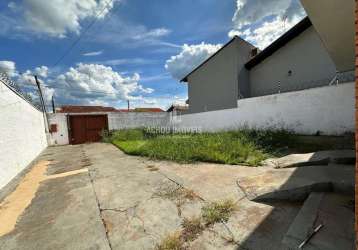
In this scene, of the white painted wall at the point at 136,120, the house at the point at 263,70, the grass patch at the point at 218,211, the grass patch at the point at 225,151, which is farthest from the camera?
the white painted wall at the point at 136,120

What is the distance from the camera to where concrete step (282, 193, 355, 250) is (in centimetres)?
140

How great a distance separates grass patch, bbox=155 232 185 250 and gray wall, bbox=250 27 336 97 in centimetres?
917

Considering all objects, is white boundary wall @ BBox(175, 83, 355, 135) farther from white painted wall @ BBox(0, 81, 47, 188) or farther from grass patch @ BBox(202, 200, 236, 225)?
white painted wall @ BBox(0, 81, 47, 188)

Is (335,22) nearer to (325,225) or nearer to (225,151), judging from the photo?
(225,151)

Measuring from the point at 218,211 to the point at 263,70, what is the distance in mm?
10372

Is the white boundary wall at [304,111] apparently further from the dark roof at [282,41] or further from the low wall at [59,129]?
the low wall at [59,129]

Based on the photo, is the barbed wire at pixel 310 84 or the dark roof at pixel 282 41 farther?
the dark roof at pixel 282 41

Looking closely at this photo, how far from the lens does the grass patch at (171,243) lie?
154 centimetres

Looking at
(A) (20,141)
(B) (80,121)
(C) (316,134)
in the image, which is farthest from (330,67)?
(B) (80,121)

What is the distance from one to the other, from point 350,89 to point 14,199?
866 centimetres

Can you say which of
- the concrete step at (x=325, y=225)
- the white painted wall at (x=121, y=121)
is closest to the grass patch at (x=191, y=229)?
the concrete step at (x=325, y=225)

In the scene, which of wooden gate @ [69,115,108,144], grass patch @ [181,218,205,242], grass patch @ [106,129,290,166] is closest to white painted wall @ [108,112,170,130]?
wooden gate @ [69,115,108,144]

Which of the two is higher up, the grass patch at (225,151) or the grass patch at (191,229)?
the grass patch at (225,151)

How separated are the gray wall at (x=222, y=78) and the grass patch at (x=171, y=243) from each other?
10018 millimetres
